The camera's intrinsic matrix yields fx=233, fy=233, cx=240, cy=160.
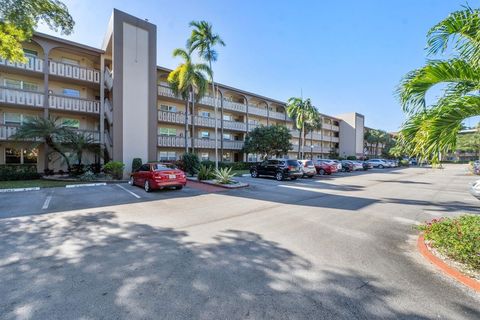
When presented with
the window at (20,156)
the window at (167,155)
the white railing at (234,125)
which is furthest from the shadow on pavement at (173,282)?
the white railing at (234,125)

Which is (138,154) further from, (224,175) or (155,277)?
(155,277)

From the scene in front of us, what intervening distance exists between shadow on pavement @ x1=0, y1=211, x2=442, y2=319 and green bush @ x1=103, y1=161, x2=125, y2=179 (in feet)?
38.4

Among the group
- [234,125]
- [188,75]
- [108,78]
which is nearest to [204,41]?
[188,75]

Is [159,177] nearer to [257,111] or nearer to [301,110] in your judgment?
[257,111]

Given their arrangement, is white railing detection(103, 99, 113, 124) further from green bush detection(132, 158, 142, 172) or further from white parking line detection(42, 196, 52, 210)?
white parking line detection(42, 196, 52, 210)

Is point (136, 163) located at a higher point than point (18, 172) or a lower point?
higher

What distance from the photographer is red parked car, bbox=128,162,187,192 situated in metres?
12.1

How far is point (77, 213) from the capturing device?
7961mm

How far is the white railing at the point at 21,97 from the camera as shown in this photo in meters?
15.7

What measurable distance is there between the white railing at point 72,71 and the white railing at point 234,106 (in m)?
14.0

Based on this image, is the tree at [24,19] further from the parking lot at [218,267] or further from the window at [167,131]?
the window at [167,131]

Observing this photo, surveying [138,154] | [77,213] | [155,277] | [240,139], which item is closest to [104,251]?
[155,277]

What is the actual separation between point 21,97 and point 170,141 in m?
11.2

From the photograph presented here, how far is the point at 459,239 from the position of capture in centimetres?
438
